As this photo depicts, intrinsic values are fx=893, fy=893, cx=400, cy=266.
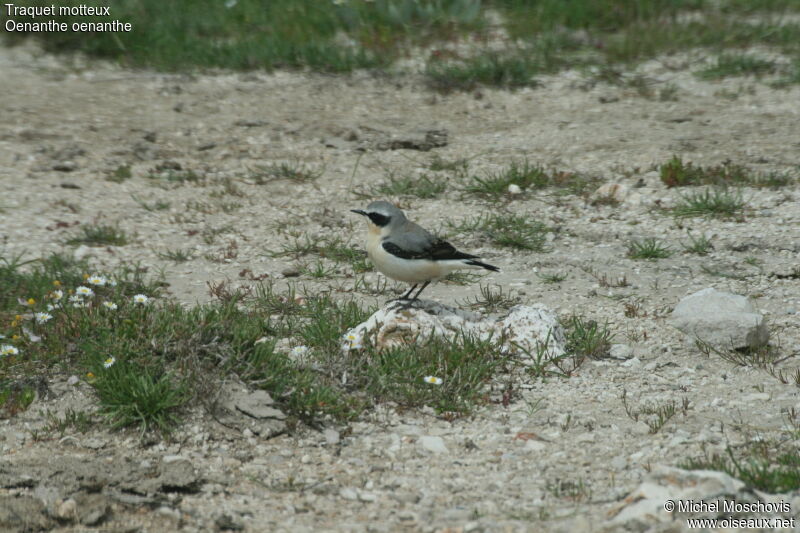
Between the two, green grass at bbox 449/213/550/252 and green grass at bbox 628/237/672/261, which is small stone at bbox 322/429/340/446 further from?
green grass at bbox 628/237/672/261

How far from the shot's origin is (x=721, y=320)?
6.00 metres

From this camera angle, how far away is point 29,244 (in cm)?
782

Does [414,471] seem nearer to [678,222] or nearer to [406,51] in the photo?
[678,222]

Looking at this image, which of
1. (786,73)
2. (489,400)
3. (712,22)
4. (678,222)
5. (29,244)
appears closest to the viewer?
(489,400)

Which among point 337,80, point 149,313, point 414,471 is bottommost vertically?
point 414,471

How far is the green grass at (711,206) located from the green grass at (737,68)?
408 cm

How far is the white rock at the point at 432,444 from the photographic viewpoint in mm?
4957

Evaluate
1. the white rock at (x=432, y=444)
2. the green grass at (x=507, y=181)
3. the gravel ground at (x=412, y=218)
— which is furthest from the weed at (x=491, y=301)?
the green grass at (x=507, y=181)

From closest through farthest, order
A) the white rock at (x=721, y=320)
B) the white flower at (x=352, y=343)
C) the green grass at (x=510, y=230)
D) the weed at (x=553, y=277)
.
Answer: the white flower at (x=352, y=343) < the white rock at (x=721, y=320) < the weed at (x=553, y=277) < the green grass at (x=510, y=230)

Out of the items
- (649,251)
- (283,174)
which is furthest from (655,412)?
(283,174)

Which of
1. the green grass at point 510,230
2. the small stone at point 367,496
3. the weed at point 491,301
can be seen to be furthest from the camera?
the green grass at point 510,230

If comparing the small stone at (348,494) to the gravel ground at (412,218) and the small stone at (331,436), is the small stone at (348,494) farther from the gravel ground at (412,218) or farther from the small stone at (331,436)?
the small stone at (331,436)

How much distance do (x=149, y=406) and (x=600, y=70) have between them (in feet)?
30.0

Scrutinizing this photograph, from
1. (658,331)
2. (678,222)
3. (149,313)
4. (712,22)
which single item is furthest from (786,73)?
(149,313)
